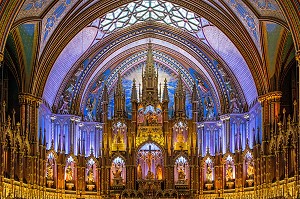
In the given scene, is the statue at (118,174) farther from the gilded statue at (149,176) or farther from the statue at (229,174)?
the statue at (229,174)

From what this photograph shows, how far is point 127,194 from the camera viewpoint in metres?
40.6

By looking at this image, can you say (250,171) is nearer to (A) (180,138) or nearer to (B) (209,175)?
(B) (209,175)

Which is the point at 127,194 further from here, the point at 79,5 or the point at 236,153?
A: the point at 79,5

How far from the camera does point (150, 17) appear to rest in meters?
42.3

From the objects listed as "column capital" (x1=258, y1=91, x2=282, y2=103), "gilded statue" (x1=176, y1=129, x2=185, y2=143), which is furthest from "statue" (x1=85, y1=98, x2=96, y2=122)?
"column capital" (x1=258, y1=91, x2=282, y2=103)

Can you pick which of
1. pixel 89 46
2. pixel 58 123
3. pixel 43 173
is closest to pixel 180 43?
pixel 89 46

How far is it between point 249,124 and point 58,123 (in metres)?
10.5

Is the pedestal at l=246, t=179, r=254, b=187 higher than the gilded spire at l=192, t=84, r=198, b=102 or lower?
lower

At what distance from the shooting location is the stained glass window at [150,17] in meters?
40.8

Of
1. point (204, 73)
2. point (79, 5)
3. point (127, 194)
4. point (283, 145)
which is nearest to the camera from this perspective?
point (283, 145)

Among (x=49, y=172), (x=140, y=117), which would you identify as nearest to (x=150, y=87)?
(x=140, y=117)

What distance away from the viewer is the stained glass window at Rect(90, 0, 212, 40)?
40.8m

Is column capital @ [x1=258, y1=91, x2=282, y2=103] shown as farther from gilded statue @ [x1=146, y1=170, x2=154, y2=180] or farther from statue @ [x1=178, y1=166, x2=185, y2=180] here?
gilded statue @ [x1=146, y1=170, x2=154, y2=180]

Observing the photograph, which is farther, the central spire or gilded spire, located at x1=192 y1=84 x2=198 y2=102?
gilded spire, located at x1=192 y1=84 x2=198 y2=102
